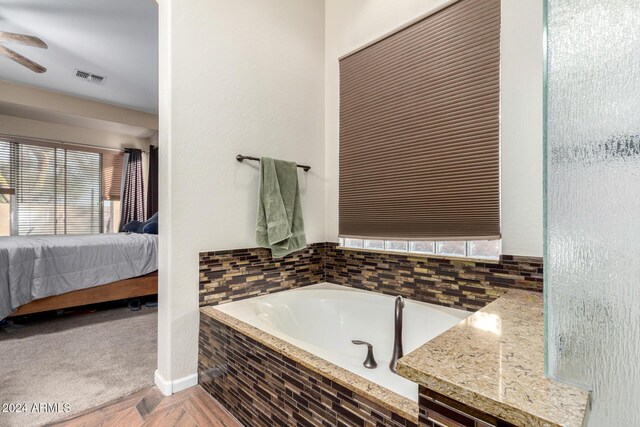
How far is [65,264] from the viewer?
115 inches

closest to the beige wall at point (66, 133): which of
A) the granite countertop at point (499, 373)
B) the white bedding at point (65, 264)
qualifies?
the white bedding at point (65, 264)

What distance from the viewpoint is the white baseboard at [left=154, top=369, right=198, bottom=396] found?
1.69 m

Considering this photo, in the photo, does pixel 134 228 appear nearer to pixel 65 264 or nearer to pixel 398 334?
pixel 65 264

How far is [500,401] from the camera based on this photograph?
1.96ft

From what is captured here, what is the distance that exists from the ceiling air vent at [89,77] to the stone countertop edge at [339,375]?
403 cm

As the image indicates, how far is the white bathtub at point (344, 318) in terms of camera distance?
1.66 meters

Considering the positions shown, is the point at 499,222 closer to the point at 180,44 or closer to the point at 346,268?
the point at 346,268

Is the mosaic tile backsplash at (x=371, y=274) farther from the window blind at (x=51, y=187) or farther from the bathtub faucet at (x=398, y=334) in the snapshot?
the window blind at (x=51, y=187)

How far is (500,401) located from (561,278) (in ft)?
0.92

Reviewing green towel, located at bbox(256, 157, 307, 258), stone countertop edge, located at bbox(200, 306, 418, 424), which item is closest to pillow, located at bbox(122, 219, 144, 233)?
green towel, located at bbox(256, 157, 307, 258)

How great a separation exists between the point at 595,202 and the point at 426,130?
1.35 meters

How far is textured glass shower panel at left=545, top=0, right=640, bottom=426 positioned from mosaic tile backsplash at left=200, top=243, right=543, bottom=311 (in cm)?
101

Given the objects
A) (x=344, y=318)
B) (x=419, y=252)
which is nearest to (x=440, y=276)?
(x=419, y=252)

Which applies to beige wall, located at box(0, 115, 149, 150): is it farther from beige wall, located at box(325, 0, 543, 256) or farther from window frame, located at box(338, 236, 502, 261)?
beige wall, located at box(325, 0, 543, 256)
